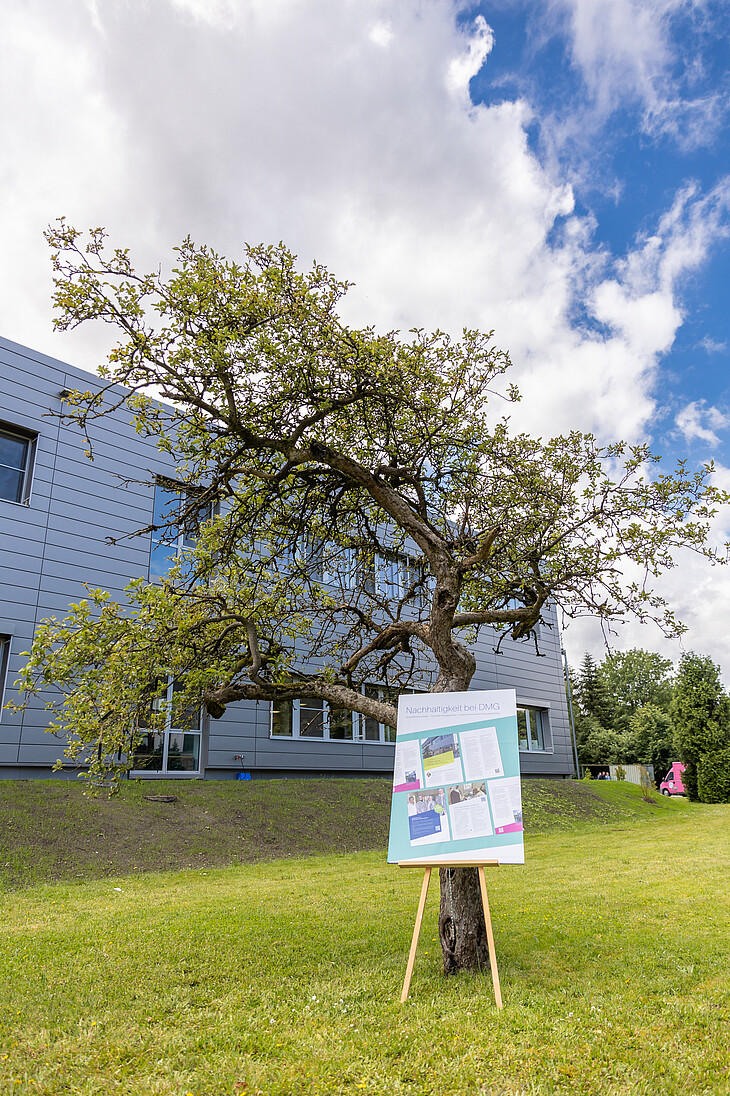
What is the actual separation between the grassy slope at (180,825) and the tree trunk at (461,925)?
8439 mm

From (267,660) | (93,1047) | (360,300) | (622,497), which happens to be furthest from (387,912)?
(360,300)

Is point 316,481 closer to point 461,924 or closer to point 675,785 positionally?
point 461,924

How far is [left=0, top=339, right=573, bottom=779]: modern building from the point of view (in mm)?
16641

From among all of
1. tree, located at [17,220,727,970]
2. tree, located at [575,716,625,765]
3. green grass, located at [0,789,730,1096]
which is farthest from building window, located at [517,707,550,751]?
tree, located at [17,220,727,970]

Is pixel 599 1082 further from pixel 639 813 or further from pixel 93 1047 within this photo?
pixel 639 813

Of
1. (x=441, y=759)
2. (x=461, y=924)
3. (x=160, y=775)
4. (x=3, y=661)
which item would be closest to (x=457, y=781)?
(x=441, y=759)

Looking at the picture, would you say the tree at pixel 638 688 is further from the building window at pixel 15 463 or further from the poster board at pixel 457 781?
the poster board at pixel 457 781

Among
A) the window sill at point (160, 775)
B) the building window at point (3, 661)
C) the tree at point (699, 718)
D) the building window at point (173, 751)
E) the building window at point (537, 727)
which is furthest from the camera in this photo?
the building window at point (537, 727)

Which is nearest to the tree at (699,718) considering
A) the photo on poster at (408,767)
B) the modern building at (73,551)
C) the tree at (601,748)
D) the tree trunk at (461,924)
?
the tree at (601,748)

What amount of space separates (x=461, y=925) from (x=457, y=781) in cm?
141

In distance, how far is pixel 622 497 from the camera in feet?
25.3

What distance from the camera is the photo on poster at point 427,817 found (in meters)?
5.93

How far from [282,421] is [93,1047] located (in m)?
5.94

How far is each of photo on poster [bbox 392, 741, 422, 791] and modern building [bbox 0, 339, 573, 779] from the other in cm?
907
